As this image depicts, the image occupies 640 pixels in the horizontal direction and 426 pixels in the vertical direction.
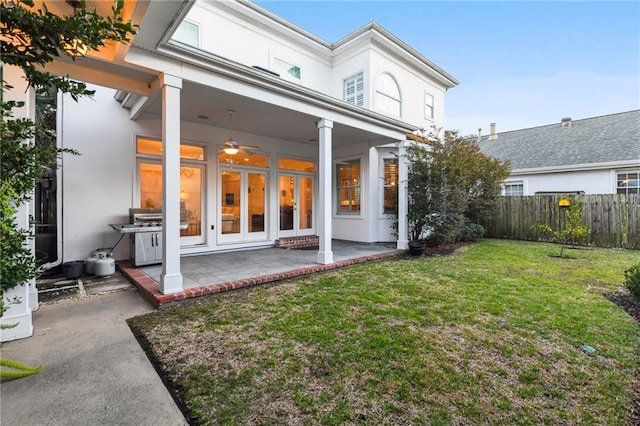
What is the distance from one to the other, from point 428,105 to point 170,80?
389 inches

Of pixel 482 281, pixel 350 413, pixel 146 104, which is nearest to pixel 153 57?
pixel 146 104

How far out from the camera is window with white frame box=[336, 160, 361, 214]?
9.12 meters

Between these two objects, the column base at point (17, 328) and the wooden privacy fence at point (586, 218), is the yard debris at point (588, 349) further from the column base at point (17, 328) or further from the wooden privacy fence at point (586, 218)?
the wooden privacy fence at point (586, 218)

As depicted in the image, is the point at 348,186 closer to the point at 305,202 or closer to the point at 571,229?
the point at 305,202

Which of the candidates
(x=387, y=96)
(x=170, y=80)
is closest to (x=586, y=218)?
(x=387, y=96)

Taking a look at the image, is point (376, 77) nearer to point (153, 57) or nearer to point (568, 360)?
point (153, 57)

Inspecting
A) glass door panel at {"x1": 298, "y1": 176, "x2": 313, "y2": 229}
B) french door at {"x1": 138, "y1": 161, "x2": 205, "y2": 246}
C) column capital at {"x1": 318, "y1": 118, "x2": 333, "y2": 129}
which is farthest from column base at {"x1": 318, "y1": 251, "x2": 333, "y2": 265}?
glass door panel at {"x1": 298, "y1": 176, "x2": 313, "y2": 229}

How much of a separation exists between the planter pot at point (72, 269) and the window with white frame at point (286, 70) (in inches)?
264

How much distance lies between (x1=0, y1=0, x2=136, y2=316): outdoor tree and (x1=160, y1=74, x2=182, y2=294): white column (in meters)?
1.39

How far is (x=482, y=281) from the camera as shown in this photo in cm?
473

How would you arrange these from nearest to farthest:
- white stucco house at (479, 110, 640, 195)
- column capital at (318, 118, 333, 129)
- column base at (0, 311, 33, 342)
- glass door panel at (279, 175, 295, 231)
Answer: column base at (0, 311, 33, 342) < column capital at (318, 118, 333, 129) < glass door panel at (279, 175, 295, 231) < white stucco house at (479, 110, 640, 195)

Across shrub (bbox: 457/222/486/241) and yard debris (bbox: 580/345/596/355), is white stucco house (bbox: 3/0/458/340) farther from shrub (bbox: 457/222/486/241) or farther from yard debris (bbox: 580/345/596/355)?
yard debris (bbox: 580/345/596/355)

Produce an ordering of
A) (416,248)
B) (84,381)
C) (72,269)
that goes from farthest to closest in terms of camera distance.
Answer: (416,248) → (72,269) → (84,381)

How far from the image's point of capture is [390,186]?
29.3 feet
